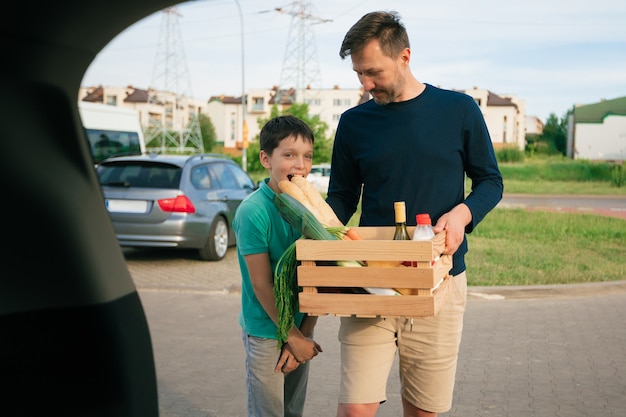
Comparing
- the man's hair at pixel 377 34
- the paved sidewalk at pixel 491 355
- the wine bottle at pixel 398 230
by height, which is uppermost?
the man's hair at pixel 377 34

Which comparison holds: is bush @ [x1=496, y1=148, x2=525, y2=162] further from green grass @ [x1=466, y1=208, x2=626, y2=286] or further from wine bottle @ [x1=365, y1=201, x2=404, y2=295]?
wine bottle @ [x1=365, y1=201, x2=404, y2=295]

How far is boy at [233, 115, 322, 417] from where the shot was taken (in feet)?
11.1

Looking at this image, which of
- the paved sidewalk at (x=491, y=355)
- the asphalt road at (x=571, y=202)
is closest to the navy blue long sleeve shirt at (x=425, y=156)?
the paved sidewalk at (x=491, y=355)

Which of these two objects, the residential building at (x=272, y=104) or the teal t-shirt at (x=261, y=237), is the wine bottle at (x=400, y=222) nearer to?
the teal t-shirt at (x=261, y=237)

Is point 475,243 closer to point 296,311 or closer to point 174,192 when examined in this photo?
point 174,192

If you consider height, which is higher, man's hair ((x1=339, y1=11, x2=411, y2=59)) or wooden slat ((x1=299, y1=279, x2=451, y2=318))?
man's hair ((x1=339, y1=11, x2=411, y2=59))

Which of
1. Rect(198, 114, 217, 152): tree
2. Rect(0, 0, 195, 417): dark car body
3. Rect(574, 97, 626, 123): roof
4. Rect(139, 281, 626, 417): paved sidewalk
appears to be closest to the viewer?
Rect(0, 0, 195, 417): dark car body

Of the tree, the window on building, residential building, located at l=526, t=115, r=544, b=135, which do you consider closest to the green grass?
the tree

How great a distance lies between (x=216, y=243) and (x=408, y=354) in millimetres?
8964

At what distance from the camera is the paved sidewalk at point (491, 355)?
17.9 feet

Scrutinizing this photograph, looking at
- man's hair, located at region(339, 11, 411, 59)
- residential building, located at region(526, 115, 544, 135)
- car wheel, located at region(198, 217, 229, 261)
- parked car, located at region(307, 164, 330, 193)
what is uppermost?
residential building, located at region(526, 115, 544, 135)

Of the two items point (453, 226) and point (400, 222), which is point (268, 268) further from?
point (453, 226)

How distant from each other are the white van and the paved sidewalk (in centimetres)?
1208

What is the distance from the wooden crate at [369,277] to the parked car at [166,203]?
28.6ft
